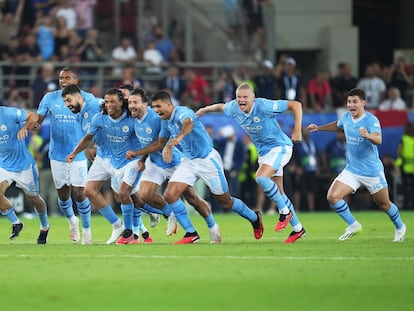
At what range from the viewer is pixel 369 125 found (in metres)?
17.0

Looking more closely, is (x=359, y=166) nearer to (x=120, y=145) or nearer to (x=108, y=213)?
(x=120, y=145)

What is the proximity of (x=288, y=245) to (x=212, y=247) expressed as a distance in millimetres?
1080

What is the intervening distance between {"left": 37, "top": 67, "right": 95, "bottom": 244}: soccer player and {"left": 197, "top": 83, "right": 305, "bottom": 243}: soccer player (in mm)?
2211

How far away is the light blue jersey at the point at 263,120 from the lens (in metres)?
17.3

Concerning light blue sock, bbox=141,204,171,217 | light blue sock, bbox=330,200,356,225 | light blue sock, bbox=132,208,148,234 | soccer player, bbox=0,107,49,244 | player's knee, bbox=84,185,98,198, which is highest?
soccer player, bbox=0,107,49,244

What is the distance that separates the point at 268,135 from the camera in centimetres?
1750

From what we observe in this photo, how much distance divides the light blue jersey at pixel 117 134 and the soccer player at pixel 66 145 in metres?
0.79

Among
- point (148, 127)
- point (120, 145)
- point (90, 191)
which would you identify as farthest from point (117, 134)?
point (90, 191)

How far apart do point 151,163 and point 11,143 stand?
6.82ft

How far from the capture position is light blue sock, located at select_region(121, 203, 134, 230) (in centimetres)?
1772

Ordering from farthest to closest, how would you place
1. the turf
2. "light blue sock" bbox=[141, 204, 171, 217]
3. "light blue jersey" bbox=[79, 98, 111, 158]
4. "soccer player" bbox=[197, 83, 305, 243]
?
"light blue sock" bbox=[141, 204, 171, 217] → "light blue jersey" bbox=[79, 98, 111, 158] → "soccer player" bbox=[197, 83, 305, 243] → the turf

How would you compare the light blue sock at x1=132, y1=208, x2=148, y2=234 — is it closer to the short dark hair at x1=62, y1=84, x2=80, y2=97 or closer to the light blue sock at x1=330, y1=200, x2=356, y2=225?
the short dark hair at x1=62, y1=84, x2=80, y2=97

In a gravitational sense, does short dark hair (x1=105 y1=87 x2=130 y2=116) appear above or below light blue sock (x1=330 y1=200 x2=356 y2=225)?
above

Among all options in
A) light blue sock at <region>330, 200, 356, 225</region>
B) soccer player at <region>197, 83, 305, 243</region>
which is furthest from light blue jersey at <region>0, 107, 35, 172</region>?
light blue sock at <region>330, 200, 356, 225</region>
